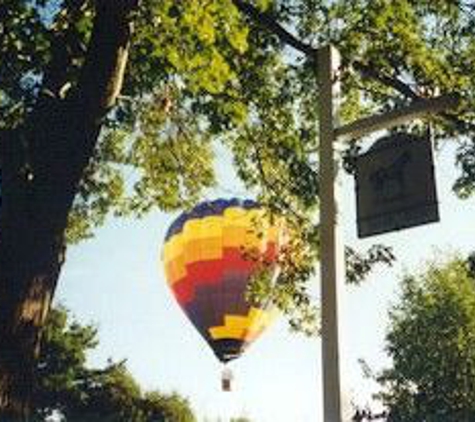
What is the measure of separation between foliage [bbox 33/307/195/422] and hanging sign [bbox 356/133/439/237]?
177ft

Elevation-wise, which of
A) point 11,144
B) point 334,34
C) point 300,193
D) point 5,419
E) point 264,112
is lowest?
point 5,419

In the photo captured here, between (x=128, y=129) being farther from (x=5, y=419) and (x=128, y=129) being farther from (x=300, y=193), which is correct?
(x=5, y=419)

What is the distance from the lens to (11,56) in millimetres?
10844

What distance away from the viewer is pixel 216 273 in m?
29.9

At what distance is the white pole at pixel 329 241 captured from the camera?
251 inches

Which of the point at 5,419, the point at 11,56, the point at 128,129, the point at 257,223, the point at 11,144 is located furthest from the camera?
the point at 128,129

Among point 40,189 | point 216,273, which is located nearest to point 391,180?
point 40,189

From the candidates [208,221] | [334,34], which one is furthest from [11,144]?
[208,221]

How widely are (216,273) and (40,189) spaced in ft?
68.0

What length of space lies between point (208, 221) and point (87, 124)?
66.4 ft

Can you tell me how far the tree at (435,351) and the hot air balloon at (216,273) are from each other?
78.0 feet

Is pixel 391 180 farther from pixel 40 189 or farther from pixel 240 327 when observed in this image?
pixel 240 327

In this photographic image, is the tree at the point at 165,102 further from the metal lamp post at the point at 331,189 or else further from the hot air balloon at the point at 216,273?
the hot air balloon at the point at 216,273

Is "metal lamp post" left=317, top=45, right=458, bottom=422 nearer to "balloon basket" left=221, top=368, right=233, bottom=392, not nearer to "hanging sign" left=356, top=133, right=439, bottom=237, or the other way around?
"hanging sign" left=356, top=133, right=439, bottom=237
